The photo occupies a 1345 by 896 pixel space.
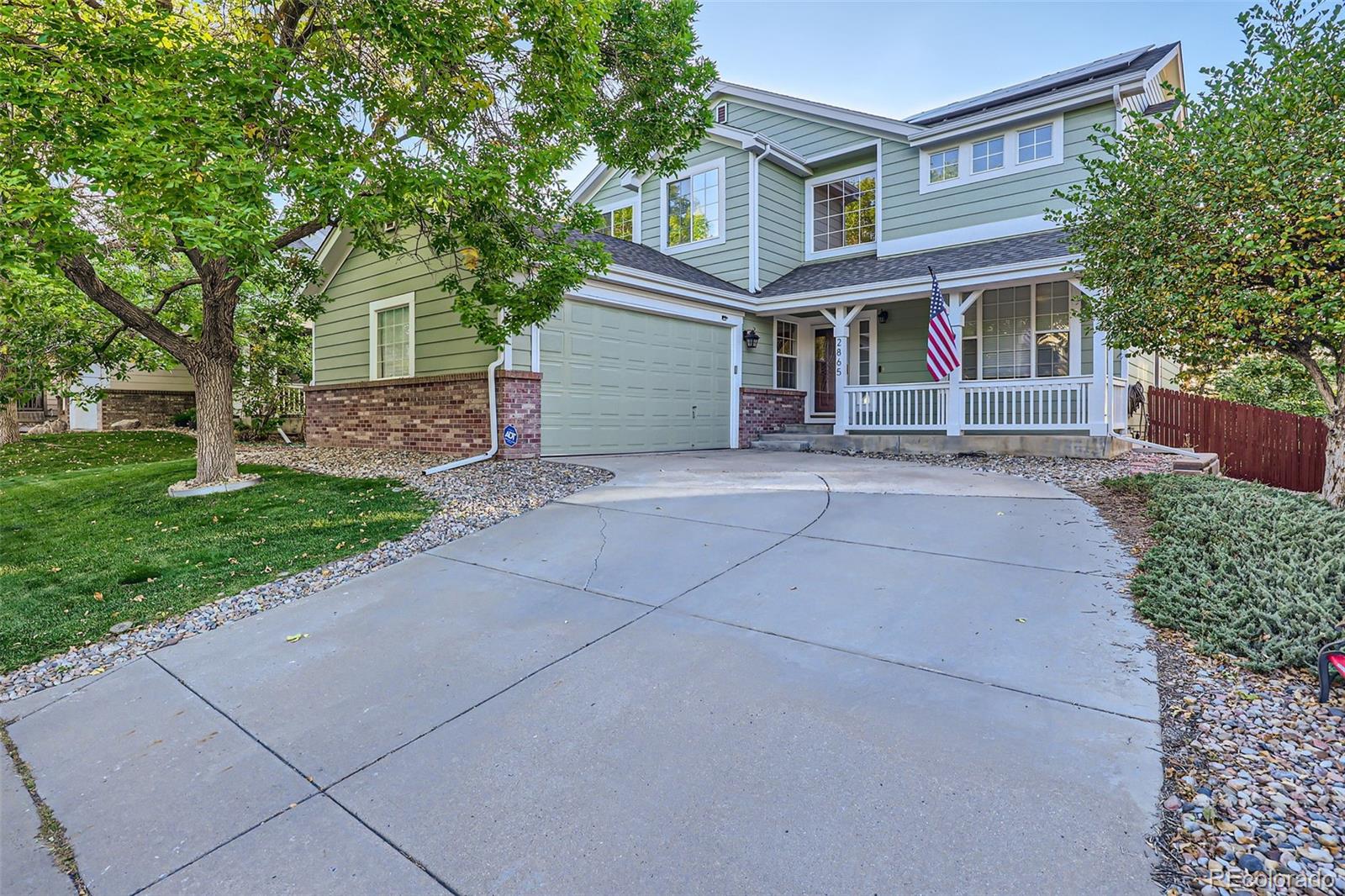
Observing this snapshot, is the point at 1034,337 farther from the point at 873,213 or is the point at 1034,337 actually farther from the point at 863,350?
the point at 873,213

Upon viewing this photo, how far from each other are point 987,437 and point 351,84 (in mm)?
9878

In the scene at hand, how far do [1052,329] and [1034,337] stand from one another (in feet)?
0.99

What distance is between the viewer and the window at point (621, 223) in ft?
49.6

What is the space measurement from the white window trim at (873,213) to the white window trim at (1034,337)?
8.50 feet

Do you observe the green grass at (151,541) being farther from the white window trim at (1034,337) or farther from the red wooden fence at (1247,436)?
the red wooden fence at (1247,436)

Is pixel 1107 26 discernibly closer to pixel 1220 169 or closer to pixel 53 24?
pixel 1220 169

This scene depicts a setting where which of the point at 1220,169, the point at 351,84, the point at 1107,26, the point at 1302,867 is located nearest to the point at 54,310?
the point at 351,84

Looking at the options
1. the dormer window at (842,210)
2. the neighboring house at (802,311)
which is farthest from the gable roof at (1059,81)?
the dormer window at (842,210)

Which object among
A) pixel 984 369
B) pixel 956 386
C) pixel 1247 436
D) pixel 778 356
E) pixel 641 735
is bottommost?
pixel 641 735

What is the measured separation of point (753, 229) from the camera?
42.2 ft

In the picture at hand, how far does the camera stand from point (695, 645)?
10.9 ft

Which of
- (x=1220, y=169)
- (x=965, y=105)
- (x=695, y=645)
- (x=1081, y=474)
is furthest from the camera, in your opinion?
(x=965, y=105)

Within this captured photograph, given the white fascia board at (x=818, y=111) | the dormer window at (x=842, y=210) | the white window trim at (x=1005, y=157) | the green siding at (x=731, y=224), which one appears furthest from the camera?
the dormer window at (x=842, y=210)

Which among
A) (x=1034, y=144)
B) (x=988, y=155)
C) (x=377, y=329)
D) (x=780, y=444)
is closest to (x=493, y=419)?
(x=377, y=329)
